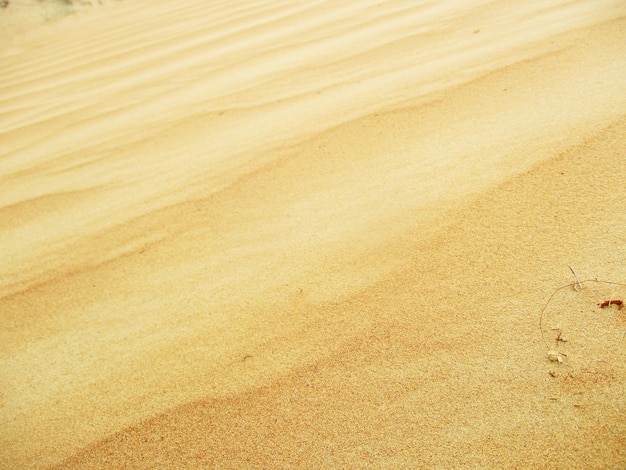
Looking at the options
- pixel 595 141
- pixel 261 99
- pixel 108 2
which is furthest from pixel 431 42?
pixel 108 2

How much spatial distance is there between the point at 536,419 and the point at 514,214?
0.49 m

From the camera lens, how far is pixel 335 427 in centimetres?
72

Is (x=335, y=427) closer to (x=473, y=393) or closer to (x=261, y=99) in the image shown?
(x=473, y=393)

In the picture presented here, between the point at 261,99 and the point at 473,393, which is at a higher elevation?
the point at 261,99

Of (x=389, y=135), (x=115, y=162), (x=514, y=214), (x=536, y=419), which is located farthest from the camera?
(x=115, y=162)

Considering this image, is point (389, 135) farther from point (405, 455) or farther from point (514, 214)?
point (405, 455)

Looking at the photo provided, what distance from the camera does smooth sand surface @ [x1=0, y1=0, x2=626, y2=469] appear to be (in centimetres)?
71

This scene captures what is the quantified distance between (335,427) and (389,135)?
1.00m

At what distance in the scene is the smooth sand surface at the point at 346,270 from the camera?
71cm

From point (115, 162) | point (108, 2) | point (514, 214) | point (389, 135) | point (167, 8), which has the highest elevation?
point (108, 2)

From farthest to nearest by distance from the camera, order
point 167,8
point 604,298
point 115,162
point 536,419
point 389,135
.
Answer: point 167,8, point 115,162, point 389,135, point 604,298, point 536,419

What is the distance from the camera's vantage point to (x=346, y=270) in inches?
39.8

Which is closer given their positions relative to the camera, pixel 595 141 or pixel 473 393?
pixel 473 393

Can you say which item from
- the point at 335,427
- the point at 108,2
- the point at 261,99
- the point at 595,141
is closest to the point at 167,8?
the point at 108,2
